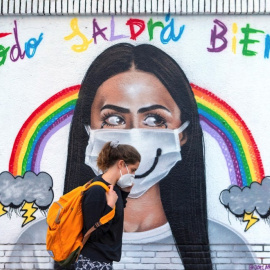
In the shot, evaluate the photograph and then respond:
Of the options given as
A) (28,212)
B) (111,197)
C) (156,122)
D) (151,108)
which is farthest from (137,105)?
(111,197)

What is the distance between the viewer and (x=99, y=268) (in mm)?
4449

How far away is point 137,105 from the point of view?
6734 mm

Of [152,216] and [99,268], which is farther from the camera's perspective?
[152,216]

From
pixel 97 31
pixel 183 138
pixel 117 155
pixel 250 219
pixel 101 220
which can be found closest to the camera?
pixel 101 220

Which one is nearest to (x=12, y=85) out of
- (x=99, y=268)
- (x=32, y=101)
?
(x=32, y=101)

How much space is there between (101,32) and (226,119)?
159cm

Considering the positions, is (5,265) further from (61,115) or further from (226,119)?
(226,119)

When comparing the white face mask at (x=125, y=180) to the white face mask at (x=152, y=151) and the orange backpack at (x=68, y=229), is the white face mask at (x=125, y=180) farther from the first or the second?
the white face mask at (x=152, y=151)

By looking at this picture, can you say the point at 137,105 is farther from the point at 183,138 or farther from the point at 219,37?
the point at 219,37

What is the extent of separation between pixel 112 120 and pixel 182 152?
797 millimetres

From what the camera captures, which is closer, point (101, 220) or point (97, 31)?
point (101, 220)

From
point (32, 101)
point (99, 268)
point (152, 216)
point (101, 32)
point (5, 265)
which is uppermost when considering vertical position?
point (101, 32)

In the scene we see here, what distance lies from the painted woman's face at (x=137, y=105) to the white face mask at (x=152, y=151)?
63 millimetres

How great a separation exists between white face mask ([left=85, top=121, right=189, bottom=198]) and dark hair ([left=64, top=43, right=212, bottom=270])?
0.26 feet
